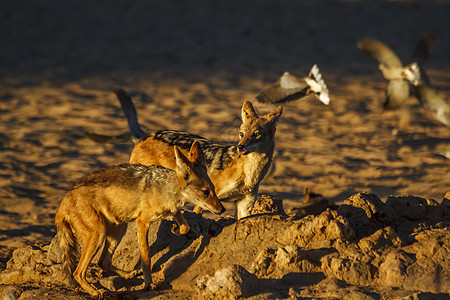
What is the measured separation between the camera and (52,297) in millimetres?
5773

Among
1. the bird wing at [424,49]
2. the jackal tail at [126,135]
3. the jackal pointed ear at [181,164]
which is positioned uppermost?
the bird wing at [424,49]

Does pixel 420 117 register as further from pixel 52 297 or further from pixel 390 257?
pixel 52 297

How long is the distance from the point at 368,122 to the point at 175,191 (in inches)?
319

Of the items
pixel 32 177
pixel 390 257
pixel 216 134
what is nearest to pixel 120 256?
pixel 390 257

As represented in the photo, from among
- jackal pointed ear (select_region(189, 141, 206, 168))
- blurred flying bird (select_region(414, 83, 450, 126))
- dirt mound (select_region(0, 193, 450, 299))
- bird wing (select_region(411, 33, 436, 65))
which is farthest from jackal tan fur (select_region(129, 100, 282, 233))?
bird wing (select_region(411, 33, 436, 65))

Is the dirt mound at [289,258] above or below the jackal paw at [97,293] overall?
above

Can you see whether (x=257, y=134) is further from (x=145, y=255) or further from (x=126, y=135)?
(x=126, y=135)

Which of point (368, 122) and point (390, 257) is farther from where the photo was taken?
point (368, 122)

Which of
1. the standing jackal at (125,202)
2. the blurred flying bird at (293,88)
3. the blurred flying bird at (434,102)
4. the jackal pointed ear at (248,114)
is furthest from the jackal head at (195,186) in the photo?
the blurred flying bird at (434,102)

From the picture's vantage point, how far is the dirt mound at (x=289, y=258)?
202 inches

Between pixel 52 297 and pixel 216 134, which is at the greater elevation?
pixel 216 134

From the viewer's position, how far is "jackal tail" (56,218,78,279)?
6109mm

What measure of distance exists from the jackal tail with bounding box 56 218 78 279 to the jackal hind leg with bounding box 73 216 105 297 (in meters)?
0.20

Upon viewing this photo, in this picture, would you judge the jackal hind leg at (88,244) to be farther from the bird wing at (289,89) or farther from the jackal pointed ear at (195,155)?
the bird wing at (289,89)
